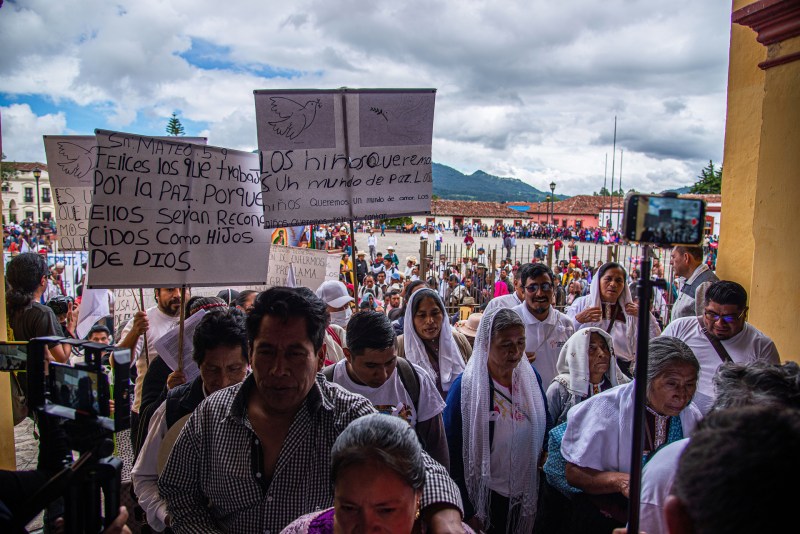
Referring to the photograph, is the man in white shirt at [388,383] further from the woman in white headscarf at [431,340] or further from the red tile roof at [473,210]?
the red tile roof at [473,210]

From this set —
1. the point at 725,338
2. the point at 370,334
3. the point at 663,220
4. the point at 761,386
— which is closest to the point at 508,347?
the point at 370,334

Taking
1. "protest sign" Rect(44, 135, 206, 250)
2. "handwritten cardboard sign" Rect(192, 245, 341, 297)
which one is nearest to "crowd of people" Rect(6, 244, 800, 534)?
"protest sign" Rect(44, 135, 206, 250)

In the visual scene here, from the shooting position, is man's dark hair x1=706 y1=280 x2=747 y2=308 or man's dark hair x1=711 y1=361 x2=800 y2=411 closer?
man's dark hair x1=711 y1=361 x2=800 y2=411

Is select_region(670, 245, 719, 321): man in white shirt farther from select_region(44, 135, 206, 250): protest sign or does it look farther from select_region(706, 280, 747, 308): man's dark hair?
select_region(44, 135, 206, 250): protest sign

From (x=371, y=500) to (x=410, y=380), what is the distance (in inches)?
62.1

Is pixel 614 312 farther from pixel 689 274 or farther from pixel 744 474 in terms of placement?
pixel 744 474

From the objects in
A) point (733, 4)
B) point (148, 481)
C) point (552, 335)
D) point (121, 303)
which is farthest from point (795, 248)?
point (121, 303)

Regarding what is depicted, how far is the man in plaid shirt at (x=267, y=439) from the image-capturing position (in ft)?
6.26

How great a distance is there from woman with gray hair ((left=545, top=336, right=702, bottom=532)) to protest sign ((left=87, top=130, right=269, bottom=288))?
2.49 metres

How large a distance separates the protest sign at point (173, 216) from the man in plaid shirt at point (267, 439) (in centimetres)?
190

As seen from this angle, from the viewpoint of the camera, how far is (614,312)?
5.02 m

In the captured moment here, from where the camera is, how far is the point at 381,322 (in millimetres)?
3035

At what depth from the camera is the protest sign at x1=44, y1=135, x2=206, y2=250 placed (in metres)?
4.56

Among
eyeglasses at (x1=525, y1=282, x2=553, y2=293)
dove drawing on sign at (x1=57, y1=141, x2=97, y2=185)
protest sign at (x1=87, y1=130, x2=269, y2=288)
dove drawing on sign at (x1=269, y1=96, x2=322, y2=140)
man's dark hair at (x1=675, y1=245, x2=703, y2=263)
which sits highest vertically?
dove drawing on sign at (x1=269, y1=96, x2=322, y2=140)
